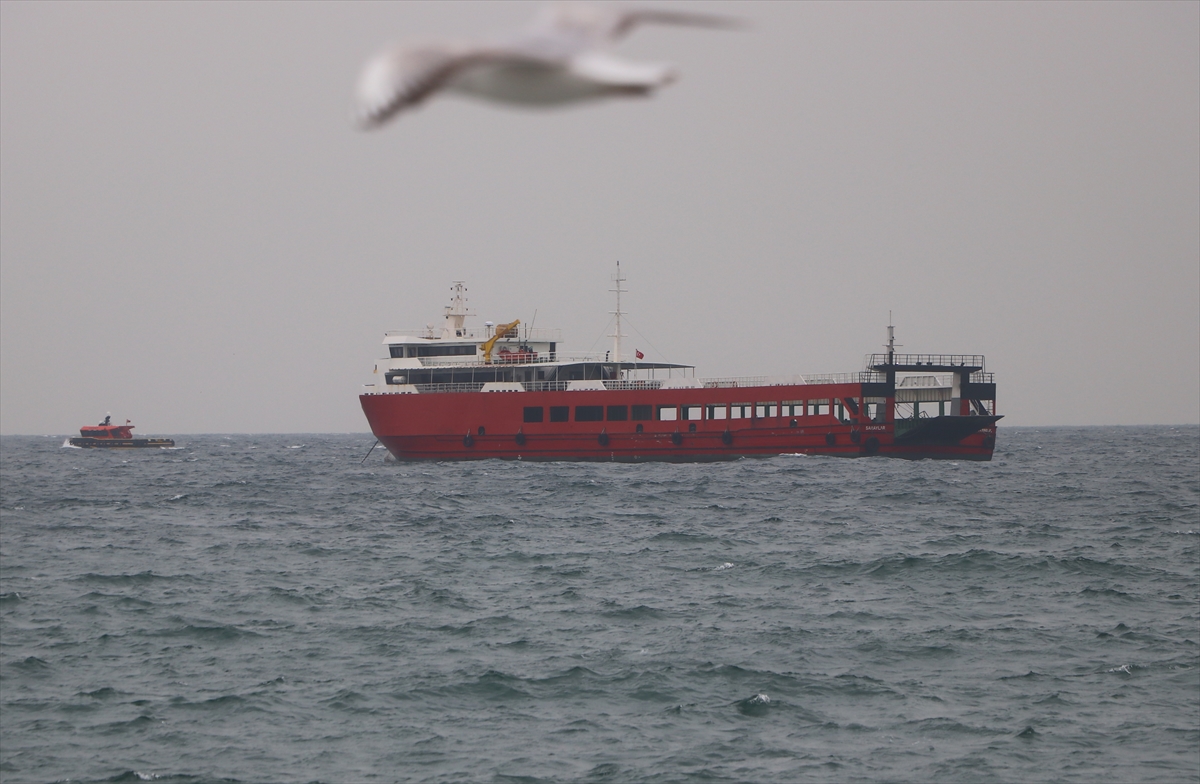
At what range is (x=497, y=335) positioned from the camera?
244 ft

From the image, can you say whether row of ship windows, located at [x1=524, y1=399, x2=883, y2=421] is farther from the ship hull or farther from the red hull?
the ship hull

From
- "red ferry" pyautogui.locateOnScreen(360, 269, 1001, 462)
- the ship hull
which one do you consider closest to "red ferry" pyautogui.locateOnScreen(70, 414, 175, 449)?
the ship hull

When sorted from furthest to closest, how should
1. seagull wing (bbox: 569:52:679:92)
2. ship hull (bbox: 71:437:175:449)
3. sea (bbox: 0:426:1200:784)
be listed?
ship hull (bbox: 71:437:175:449) < sea (bbox: 0:426:1200:784) < seagull wing (bbox: 569:52:679:92)

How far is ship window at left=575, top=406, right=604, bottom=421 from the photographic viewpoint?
71562mm

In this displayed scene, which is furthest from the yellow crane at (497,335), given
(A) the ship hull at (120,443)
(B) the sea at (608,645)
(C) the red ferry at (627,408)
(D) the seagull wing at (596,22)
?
(A) the ship hull at (120,443)

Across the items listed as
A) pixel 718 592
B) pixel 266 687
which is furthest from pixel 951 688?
pixel 266 687

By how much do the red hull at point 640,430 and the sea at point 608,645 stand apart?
17.3 m

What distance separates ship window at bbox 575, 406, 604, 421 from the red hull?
0.19m

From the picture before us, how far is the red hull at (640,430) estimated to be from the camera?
69.7 m

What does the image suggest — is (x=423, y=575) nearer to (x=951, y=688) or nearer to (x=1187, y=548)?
(x=951, y=688)

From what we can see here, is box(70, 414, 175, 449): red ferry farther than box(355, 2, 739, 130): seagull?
Yes

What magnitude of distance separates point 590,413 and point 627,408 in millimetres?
→ 2320

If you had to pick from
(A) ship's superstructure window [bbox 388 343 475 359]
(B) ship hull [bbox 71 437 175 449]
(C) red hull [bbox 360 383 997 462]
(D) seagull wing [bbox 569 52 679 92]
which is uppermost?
(A) ship's superstructure window [bbox 388 343 475 359]

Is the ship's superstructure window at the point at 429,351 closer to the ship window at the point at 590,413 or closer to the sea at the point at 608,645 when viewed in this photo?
the ship window at the point at 590,413
